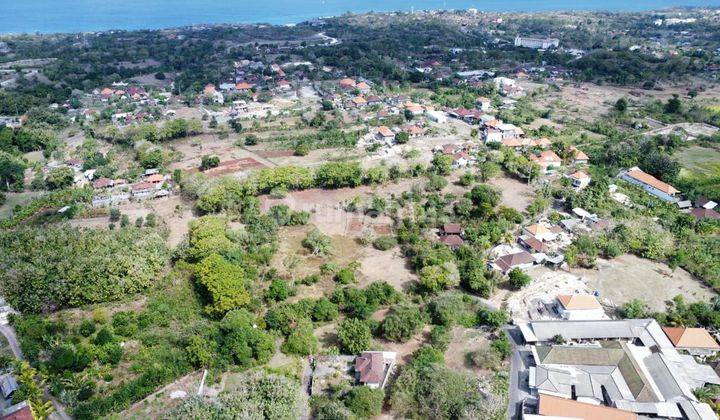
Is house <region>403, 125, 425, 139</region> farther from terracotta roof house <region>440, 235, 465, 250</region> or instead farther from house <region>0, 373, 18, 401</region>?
house <region>0, 373, 18, 401</region>

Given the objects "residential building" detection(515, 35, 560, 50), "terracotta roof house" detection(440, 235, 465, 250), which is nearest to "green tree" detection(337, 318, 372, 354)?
"terracotta roof house" detection(440, 235, 465, 250)

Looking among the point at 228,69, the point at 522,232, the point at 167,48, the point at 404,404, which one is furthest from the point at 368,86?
the point at 404,404

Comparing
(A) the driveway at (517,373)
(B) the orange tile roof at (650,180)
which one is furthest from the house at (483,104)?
(A) the driveway at (517,373)

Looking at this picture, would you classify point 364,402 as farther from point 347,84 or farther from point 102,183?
point 347,84

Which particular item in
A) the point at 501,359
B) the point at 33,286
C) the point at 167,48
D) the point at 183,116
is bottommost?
the point at 501,359

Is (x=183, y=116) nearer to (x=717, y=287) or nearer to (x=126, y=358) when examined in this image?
(x=126, y=358)

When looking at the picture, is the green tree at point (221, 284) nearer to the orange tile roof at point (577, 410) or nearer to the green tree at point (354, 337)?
the green tree at point (354, 337)
